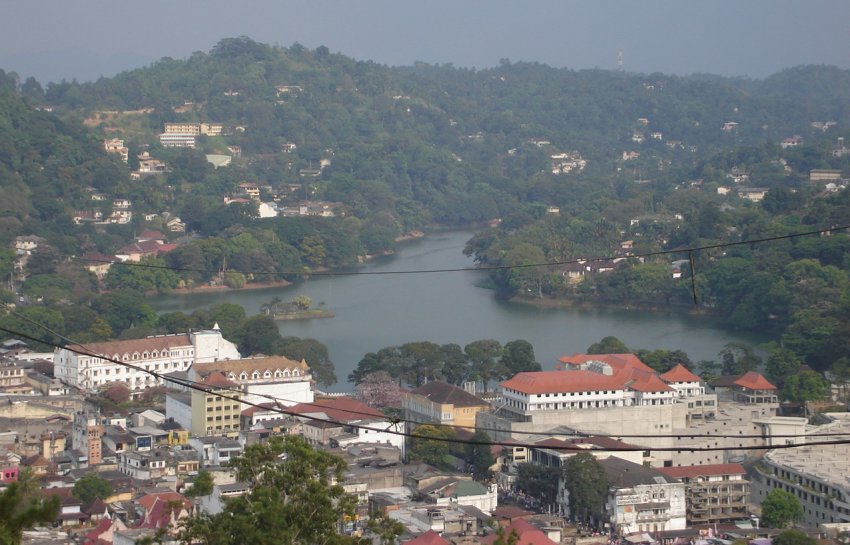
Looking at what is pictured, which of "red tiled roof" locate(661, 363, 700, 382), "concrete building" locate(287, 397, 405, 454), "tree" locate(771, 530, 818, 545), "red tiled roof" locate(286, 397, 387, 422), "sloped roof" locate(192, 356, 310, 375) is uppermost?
"sloped roof" locate(192, 356, 310, 375)

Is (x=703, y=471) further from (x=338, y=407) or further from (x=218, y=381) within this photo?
(x=218, y=381)

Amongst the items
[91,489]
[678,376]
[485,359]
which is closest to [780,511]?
[678,376]

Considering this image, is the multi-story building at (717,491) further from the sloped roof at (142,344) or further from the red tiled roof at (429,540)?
the sloped roof at (142,344)

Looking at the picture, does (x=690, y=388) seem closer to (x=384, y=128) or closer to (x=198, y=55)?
(x=384, y=128)

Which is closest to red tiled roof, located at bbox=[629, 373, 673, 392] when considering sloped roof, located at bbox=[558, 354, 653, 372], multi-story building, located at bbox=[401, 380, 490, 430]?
sloped roof, located at bbox=[558, 354, 653, 372]

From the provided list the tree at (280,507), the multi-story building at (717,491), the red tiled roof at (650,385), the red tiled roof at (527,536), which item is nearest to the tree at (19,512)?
the tree at (280,507)

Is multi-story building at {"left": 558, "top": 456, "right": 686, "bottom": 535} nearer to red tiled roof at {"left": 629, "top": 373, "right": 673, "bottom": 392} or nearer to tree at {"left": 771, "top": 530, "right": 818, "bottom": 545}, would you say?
tree at {"left": 771, "top": 530, "right": 818, "bottom": 545}
